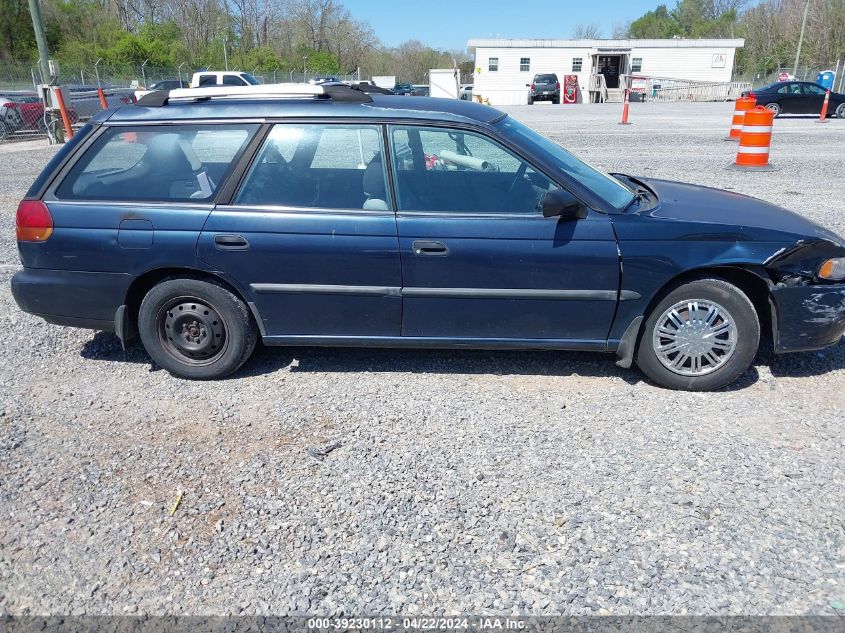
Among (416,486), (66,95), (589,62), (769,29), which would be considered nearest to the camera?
(416,486)

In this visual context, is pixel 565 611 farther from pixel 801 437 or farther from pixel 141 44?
pixel 141 44

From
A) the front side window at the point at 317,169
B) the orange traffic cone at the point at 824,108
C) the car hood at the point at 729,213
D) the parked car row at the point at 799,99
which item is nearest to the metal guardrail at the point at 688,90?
the parked car row at the point at 799,99

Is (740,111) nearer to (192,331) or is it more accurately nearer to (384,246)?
(384,246)

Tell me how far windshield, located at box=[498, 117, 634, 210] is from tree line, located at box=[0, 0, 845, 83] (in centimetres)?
3661

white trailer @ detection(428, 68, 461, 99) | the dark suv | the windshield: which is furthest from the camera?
the dark suv

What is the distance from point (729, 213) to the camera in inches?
153

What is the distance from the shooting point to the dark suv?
1539 inches

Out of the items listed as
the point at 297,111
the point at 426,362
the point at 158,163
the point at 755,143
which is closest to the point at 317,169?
the point at 297,111

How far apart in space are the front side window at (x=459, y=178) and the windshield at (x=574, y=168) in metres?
0.15

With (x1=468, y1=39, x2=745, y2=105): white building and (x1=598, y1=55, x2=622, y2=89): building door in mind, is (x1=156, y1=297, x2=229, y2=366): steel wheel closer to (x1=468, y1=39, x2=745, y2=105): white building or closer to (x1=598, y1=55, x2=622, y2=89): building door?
(x1=468, y1=39, x2=745, y2=105): white building

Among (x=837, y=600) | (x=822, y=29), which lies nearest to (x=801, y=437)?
(x=837, y=600)

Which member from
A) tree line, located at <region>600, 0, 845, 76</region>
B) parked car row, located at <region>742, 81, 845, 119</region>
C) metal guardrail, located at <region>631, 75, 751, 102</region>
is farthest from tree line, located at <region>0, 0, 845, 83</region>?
parked car row, located at <region>742, 81, 845, 119</region>

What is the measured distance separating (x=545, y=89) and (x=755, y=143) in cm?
2939

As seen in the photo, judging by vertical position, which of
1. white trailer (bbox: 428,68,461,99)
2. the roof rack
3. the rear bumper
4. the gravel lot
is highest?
white trailer (bbox: 428,68,461,99)
